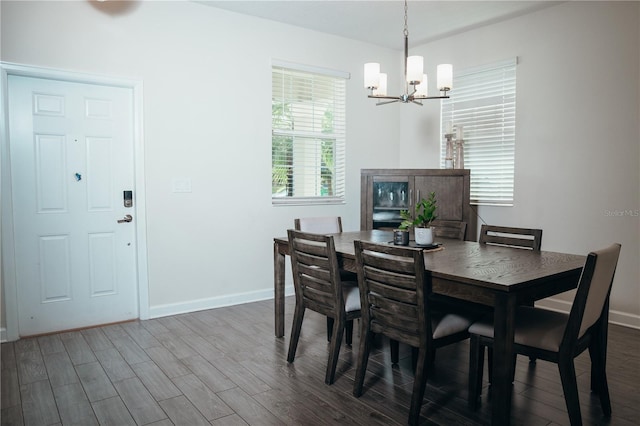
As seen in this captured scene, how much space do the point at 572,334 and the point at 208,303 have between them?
3062 mm

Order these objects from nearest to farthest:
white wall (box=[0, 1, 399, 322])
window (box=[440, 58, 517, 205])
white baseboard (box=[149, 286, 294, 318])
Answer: white wall (box=[0, 1, 399, 322])
white baseboard (box=[149, 286, 294, 318])
window (box=[440, 58, 517, 205])

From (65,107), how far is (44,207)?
30.4 inches

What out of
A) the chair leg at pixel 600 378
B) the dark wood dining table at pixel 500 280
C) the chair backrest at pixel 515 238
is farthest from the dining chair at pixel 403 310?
the chair backrest at pixel 515 238

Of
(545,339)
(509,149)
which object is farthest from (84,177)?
(509,149)

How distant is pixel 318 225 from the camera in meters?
3.68

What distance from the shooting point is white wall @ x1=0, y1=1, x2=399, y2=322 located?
348 centimetres

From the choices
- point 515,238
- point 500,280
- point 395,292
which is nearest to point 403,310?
point 395,292

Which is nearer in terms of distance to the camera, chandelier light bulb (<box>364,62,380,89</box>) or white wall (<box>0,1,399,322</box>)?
chandelier light bulb (<box>364,62,380,89</box>)

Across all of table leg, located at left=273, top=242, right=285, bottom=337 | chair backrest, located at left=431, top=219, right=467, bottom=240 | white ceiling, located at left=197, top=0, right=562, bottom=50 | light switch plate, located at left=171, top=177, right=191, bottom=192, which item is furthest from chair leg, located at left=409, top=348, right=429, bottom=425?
white ceiling, located at left=197, top=0, right=562, bottom=50

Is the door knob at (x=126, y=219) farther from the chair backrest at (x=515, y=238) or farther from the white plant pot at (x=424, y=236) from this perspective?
the chair backrest at (x=515, y=238)

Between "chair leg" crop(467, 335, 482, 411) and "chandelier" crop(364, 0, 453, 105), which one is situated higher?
"chandelier" crop(364, 0, 453, 105)

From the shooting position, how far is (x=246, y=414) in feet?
7.44

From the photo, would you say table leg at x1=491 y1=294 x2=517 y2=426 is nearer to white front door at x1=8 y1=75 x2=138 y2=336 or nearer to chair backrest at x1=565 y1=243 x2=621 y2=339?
chair backrest at x1=565 y1=243 x2=621 y2=339

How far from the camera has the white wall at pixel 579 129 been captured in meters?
3.62
